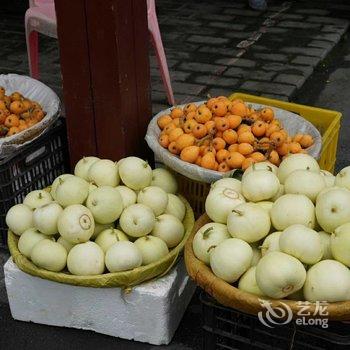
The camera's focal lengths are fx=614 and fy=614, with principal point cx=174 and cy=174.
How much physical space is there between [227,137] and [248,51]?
3243 mm

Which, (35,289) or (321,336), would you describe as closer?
(321,336)

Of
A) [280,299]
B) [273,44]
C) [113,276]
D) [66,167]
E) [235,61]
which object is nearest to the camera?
[280,299]

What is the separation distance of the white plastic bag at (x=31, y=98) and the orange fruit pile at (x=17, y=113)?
0.23 ft

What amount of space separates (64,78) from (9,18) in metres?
4.51

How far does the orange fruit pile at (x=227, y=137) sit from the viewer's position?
2975mm

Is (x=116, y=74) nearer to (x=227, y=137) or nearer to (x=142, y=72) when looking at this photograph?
(x=142, y=72)

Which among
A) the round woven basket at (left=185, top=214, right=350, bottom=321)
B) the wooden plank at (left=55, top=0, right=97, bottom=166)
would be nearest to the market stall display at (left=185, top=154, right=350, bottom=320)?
the round woven basket at (left=185, top=214, right=350, bottom=321)

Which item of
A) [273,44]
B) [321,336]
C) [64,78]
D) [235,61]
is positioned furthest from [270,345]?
[273,44]

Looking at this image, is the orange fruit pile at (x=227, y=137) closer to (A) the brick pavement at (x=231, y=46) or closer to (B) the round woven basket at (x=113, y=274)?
(B) the round woven basket at (x=113, y=274)

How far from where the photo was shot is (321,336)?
2.16m

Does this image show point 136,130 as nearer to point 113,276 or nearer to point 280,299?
point 113,276

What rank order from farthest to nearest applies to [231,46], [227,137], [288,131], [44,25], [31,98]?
[231,46]
[44,25]
[31,98]
[288,131]
[227,137]

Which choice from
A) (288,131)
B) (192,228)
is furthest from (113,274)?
(288,131)

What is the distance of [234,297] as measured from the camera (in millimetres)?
2139
